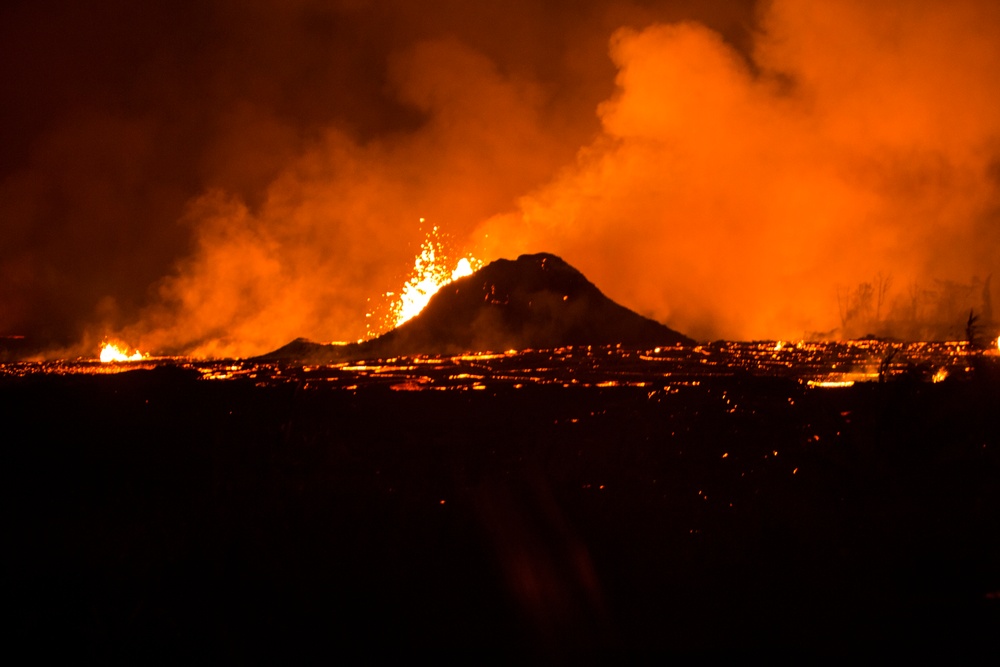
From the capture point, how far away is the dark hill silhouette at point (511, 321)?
4806 centimetres

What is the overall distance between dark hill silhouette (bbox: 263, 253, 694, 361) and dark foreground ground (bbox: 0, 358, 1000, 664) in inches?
1000

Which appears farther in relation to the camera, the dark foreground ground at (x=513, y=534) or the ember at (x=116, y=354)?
the ember at (x=116, y=354)

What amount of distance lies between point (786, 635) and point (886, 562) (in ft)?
11.0

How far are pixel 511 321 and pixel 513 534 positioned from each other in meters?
37.2

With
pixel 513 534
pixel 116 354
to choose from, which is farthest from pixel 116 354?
pixel 513 534

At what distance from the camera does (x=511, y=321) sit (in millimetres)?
49625

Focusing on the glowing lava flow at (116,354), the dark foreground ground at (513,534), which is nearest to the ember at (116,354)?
the glowing lava flow at (116,354)

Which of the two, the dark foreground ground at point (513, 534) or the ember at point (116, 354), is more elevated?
the ember at point (116, 354)

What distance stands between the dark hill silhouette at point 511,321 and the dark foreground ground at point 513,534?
1000 inches

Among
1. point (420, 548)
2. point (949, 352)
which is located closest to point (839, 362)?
point (949, 352)

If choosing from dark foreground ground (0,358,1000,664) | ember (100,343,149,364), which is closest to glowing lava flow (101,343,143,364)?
ember (100,343,149,364)

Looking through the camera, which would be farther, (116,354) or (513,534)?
(116,354)

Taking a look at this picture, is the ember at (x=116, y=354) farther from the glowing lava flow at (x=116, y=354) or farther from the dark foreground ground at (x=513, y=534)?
the dark foreground ground at (x=513, y=534)

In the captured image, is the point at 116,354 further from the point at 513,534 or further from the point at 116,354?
the point at 513,534
